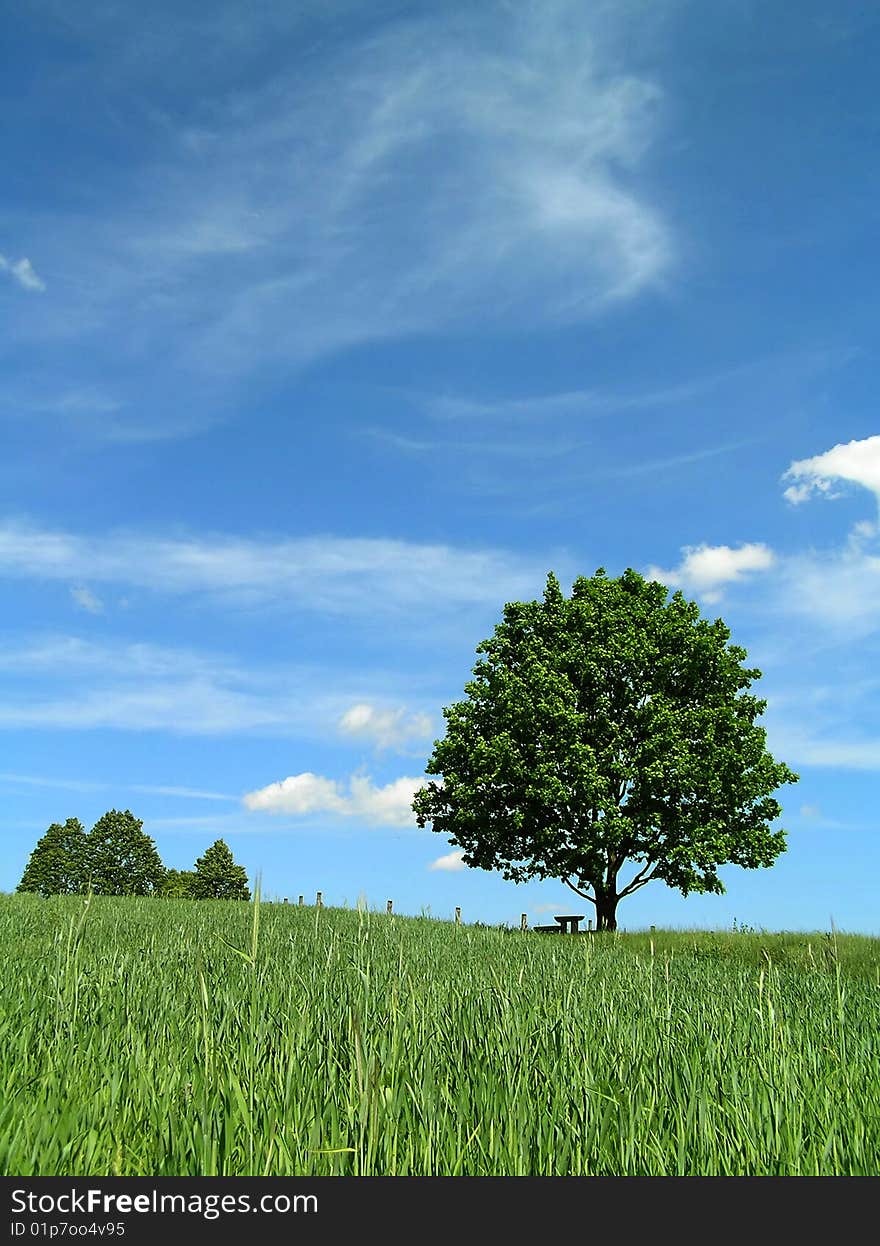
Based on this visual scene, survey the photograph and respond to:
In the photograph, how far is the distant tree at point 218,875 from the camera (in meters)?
65.3

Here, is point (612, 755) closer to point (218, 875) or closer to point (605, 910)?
point (605, 910)

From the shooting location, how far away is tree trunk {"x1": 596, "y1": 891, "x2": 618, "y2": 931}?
31.4m

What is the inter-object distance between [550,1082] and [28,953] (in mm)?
8778

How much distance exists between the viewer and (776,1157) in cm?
400

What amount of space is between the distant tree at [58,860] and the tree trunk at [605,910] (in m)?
42.6

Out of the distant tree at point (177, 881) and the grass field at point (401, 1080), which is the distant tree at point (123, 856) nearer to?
the distant tree at point (177, 881)

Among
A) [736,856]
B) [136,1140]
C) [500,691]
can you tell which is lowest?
[136,1140]

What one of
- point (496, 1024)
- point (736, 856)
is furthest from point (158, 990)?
point (736, 856)

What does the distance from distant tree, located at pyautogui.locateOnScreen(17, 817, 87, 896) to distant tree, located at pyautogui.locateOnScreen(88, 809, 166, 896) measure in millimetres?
827

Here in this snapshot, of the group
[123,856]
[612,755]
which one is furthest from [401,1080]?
[123,856]

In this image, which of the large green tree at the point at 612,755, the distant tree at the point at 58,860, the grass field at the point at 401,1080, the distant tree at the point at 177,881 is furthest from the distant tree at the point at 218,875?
the grass field at the point at 401,1080

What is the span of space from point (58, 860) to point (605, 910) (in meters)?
45.8
